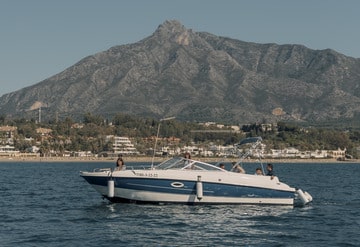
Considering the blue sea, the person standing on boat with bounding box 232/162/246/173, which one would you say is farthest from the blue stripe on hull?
the person standing on boat with bounding box 232/162/246/173

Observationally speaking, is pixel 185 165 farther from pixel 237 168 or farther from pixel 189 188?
pixel 237 168

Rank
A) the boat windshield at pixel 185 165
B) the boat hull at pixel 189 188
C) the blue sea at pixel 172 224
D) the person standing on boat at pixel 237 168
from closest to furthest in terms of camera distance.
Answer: the blue sea at pixel 172 224 → the boat hull at pixel 189 188 → the boat windshield at pixel 185 165 → the person standing on boat at pixel 237 168

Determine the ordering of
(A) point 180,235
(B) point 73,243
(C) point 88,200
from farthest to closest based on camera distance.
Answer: (C) point 88,200 → (A) point 180,235 → (B) point 73,243

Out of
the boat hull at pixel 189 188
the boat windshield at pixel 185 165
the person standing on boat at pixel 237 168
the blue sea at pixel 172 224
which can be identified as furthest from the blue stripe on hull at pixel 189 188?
the person standing on boat at pixel 237 168

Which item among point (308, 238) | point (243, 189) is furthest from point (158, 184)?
point (308, 238)

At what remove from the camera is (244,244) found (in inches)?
1089

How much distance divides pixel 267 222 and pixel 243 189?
207 inches

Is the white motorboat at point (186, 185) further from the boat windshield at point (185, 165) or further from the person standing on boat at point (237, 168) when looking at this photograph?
the person standing on boat at point (237, 168)

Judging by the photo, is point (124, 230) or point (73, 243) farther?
point (124, 230)

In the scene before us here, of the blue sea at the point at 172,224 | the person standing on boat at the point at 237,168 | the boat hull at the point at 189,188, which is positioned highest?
the person standing on boat at the point at 237,168

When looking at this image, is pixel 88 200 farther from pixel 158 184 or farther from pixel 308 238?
pixel 308 238

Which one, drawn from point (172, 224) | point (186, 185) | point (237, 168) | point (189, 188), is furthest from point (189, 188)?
point (172, 224)

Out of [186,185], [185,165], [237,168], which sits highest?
[185,165]

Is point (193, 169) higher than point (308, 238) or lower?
higher
